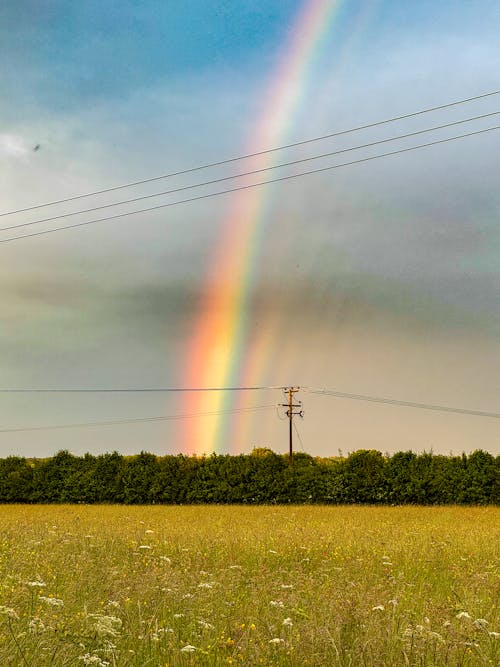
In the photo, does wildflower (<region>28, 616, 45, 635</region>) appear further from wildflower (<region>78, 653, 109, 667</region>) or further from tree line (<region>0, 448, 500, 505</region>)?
tree line (<region>0, 448, 500, 505</region>)

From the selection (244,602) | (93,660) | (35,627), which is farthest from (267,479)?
(93,660)

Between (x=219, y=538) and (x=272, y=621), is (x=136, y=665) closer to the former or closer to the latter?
(x=272, y=621)

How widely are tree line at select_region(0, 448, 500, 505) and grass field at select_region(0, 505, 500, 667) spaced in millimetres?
21733

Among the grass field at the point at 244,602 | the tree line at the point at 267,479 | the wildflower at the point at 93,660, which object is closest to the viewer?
the wildflower at the point at 93,660

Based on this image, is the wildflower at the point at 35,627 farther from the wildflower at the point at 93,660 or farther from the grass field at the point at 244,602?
the wildflower at the point at 93,660

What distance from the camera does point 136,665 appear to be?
201 inches

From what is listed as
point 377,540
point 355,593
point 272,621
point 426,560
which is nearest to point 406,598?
point 355,593

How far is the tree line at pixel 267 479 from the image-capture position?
3616 centimetres

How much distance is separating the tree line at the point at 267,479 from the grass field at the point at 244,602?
21.7 meters

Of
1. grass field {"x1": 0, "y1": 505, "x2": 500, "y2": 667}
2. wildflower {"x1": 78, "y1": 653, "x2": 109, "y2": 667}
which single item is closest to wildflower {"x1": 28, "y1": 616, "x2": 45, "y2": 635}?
grass field {"x1": 0, "y1": 505, "x2": 500, "y2": 667}

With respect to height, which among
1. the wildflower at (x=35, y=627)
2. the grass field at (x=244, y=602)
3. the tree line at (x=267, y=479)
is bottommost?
the grass field at (x=244, y=602)

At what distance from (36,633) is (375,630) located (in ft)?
9.14

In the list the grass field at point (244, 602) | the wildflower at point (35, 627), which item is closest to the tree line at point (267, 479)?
the grass field at point (244, 602)

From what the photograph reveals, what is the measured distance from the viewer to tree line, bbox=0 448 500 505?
36156mm
